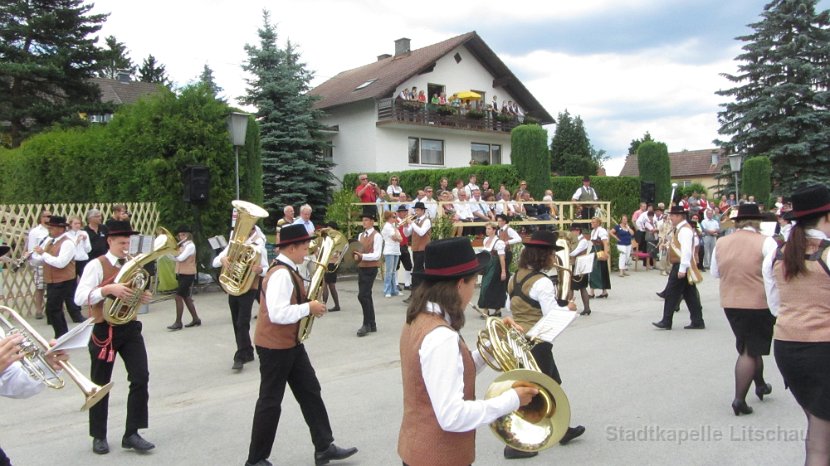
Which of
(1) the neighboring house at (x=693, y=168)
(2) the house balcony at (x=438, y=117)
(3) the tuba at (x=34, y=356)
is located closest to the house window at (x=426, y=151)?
(2) the house balcony at (x=438, y=117)

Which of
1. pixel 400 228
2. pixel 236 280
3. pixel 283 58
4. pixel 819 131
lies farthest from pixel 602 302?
pixel 819 131

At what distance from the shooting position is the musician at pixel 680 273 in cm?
916

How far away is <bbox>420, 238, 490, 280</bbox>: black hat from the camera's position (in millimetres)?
2773

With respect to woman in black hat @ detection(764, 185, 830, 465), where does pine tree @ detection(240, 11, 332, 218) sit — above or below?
above

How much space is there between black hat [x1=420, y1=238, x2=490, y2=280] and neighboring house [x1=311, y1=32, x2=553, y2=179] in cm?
2680

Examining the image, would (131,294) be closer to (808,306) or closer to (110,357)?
(110,357)

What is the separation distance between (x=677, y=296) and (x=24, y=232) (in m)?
12.1

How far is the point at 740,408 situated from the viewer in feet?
18.4

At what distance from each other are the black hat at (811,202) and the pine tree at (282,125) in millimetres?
21184

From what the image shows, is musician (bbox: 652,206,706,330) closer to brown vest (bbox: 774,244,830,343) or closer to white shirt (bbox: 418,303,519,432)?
brown vest (bbox: 774,244,830,343)

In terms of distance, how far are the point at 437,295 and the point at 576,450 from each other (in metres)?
2.87

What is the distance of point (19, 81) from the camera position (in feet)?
91.0

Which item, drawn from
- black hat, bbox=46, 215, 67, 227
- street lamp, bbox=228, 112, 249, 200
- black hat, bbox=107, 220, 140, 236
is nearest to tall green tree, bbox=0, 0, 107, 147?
street lamp, bbox=228, 112, 249, 200

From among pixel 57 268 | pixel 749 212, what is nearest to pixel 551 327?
pixel 749 212
